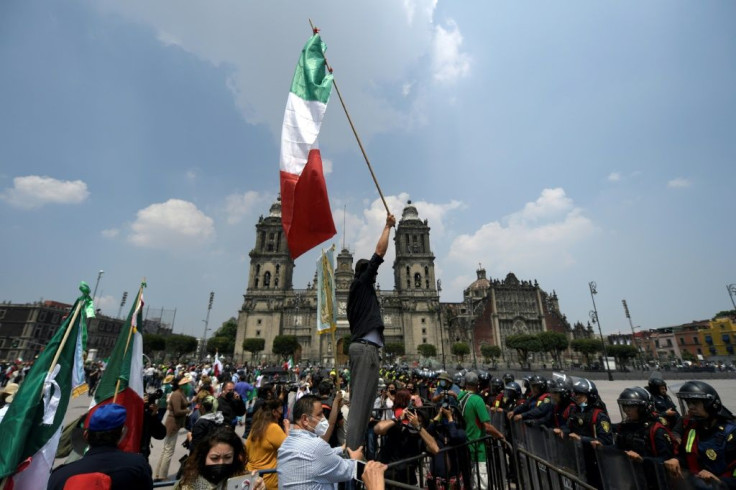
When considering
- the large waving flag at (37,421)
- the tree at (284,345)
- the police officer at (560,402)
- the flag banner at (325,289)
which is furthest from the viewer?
the tree at (284,345)

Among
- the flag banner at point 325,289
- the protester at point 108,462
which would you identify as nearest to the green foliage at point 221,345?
the flag banner at point 325,289

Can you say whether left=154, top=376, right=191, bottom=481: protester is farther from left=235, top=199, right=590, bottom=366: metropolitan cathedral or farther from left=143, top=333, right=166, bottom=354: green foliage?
left=143, top=333, right=166, bottom=354: green foliage

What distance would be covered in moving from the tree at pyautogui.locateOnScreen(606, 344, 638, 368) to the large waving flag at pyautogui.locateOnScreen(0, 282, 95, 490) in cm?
4924

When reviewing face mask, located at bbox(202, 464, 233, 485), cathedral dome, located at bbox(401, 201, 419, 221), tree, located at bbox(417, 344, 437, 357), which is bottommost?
face mask, located at bbox(202, 464, 233, 485)

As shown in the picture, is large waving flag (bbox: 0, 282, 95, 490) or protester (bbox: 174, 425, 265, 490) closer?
protester (bbox: 174, 425, 265, 490)

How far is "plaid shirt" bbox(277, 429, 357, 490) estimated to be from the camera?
2217 millimetres

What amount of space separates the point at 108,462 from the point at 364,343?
1826 mm

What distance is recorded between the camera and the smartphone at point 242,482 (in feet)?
7.84

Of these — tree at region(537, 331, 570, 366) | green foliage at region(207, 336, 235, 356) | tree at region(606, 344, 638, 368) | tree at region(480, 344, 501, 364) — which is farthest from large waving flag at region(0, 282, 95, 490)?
green foliage at region(207, 336, 235, 356)

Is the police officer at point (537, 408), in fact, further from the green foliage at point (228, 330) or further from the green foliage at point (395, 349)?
the green foliage at point (228, 330)

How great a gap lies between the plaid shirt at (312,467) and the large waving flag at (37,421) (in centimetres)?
301

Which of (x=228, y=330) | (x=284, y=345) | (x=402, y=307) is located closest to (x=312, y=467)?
(x=284, y=345)

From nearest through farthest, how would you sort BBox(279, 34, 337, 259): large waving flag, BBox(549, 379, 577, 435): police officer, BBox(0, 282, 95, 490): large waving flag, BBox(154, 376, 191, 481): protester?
BBox(0, 282, 95, 490): large waving flag, BBox(279, 34, 337, 259): large waving flag, BBox(549, 379, 577, 435): police officer, BBox(154, 376, 191, 481): protester

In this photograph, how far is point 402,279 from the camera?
56719 mm
